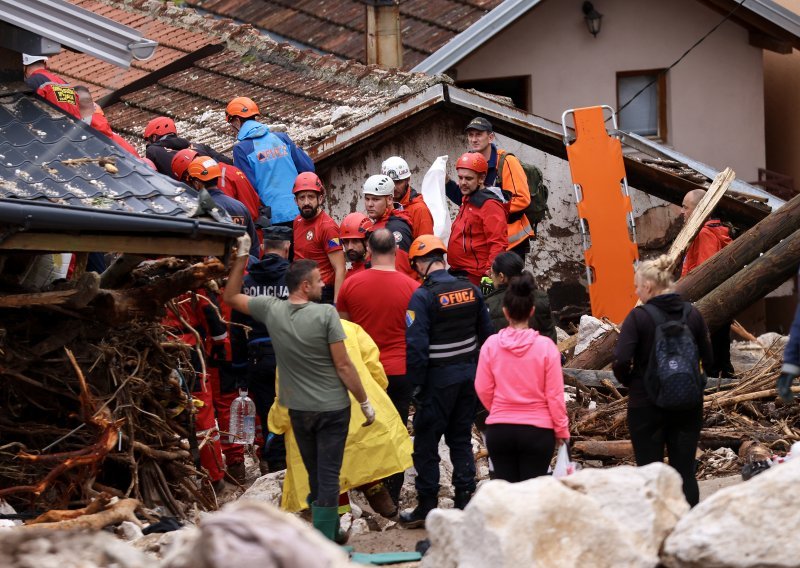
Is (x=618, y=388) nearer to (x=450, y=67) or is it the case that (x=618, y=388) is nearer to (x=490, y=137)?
(x=490, y=137)

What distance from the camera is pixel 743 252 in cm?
1252

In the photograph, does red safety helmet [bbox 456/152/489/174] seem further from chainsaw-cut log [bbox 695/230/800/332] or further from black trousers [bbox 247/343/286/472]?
chainsaw-cut log [bbox 695/230/800/332]

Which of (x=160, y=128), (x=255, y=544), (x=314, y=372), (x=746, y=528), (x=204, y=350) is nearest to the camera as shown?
(x=255, y=544)

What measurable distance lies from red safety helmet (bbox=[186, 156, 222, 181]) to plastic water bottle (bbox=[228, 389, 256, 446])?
1630 mm

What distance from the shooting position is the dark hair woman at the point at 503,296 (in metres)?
9.52

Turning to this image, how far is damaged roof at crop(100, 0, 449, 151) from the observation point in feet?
44.8

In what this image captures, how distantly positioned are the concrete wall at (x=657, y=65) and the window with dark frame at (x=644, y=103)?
12cm

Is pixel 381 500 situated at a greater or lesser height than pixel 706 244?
lesser

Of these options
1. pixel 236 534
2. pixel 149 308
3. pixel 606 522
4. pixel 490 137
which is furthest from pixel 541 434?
pixel 490 137

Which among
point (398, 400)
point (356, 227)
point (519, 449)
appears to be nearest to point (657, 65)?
point (356, 227)

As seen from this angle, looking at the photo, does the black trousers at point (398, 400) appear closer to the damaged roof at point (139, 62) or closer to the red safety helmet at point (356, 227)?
the red safety helmet at point (356, 227)

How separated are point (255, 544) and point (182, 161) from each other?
6798 millimetres

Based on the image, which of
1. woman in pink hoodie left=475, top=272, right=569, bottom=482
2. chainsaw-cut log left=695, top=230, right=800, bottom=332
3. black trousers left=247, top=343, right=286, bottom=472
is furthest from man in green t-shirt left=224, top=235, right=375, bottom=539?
chainsaw-cut log left=695, top=230, right=800, bottom=332

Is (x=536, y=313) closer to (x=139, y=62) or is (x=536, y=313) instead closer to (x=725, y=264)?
(x=725, y=264)
